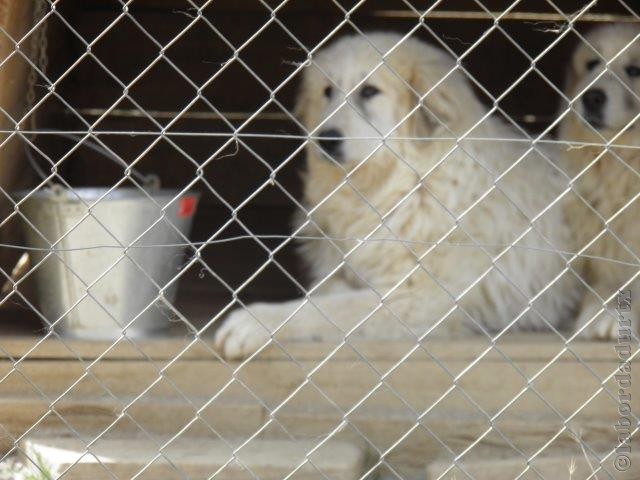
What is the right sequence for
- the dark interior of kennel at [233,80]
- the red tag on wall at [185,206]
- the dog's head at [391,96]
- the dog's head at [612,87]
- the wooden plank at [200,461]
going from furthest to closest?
the dark interior of kennel at [233,80]
the dog's head at [391,96]
the dog's head at [612,87]
the red tag on wall at [185,206]
the wooden plank at [200,461]

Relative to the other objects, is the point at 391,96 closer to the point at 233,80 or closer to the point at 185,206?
the point at 185,206

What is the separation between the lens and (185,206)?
3.09 metres

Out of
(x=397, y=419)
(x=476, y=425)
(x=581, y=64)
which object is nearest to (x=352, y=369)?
(x=397, y=419)

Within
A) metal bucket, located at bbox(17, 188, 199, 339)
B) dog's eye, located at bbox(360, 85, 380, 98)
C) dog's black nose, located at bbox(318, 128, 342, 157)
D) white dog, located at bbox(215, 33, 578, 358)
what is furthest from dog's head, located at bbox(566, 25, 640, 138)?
metal bucket, located at bbox(17, 188, 199, 339)

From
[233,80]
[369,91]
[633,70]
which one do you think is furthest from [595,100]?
[233,80]

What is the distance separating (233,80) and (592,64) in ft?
6.40

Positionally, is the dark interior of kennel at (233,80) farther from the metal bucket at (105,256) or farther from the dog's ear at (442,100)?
the metal bucket at (105,256)

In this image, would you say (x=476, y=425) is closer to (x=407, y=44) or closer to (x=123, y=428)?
(x=123, y=428)

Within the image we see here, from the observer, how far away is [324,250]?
3643mm

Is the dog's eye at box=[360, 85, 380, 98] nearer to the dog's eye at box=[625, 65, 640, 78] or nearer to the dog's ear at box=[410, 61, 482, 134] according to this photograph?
the dog's ear at box=[410, 61, 482, 134]

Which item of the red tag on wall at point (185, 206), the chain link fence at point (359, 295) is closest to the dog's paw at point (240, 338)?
the chain link fence at point (359, 295)

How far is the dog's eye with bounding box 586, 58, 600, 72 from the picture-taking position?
11.2 feet

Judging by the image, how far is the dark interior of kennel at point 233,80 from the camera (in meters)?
4.60

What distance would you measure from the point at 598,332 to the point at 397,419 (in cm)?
69
